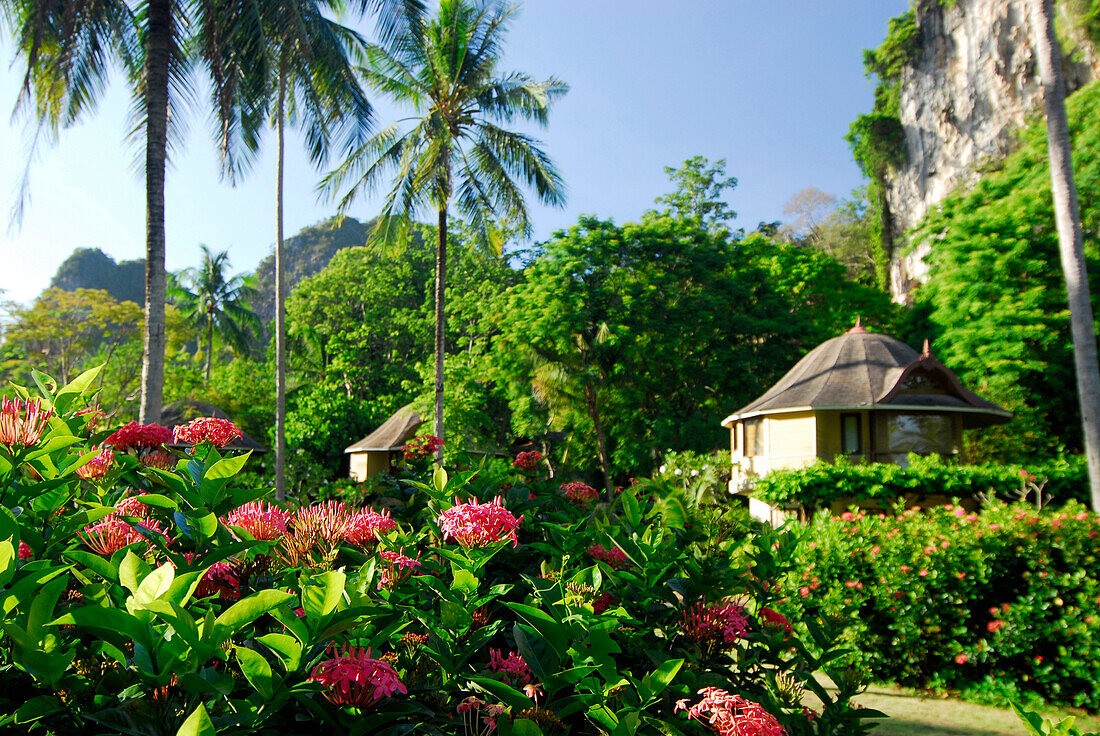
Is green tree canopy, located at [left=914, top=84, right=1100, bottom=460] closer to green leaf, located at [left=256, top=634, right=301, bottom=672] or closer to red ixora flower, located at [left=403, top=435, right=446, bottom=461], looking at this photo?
red ixora flower, located at [left=403, top=435, right=446, bottom=461]

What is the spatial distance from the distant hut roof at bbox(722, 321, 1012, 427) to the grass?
11843 millimetres

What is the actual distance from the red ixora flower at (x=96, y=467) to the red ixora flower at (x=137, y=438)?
381 mm

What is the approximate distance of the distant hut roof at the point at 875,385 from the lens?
1822 centimetres

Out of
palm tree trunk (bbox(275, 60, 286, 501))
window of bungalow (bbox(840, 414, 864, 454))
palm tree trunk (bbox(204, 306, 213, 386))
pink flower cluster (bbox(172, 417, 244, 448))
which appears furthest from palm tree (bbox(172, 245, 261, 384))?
pink flower cluster (bbox(172, 417, 244, 448))

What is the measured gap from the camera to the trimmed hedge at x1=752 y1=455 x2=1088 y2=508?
15320 mm

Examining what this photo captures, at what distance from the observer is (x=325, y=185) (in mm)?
19156

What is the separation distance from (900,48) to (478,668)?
4426cm

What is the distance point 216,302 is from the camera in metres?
39.6

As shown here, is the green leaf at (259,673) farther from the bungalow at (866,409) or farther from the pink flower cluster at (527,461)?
the bungalow at (866,409)

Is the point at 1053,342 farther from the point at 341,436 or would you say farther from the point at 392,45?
the point at 341,436

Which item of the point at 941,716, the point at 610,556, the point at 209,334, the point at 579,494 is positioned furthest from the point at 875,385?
the point at 209,334

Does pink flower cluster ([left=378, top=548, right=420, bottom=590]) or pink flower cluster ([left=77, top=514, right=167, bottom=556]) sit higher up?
pink flower cluster ([left=77, top=514, right=167, bottom=556])

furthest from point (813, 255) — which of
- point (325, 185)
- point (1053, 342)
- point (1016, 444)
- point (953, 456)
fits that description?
point (325, 185)

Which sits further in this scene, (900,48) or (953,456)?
(900,48)
